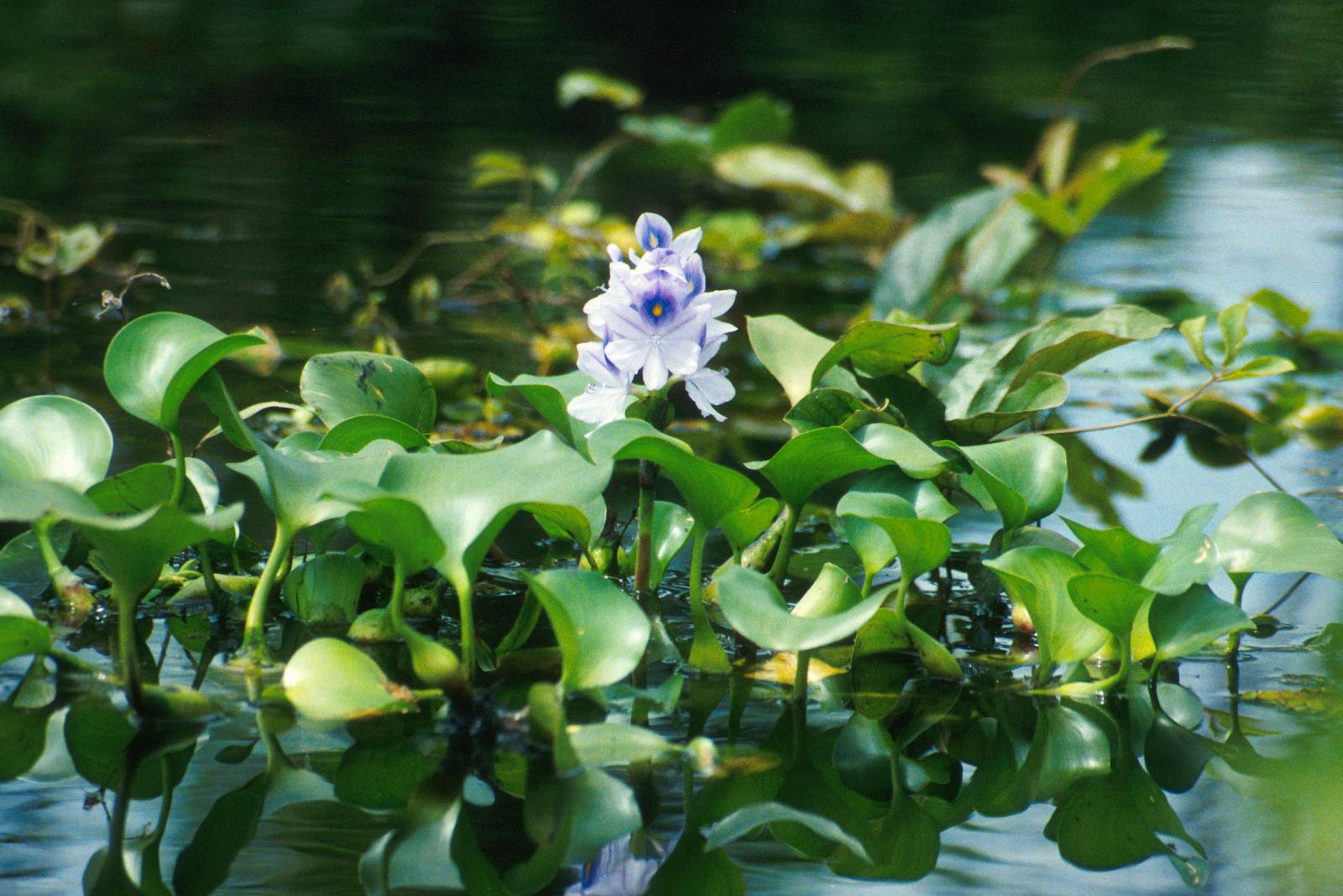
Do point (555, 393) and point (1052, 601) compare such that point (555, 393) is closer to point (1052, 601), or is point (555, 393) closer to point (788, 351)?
point (788, 351)

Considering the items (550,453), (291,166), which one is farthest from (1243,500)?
(291,166)

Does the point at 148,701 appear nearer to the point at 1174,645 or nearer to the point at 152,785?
the point at 152,785

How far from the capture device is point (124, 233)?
93.6 inches

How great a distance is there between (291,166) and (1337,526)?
2.47 m

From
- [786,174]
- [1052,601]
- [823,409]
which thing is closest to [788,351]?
[823,409]

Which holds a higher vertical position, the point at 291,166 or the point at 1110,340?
the point at 1110,340

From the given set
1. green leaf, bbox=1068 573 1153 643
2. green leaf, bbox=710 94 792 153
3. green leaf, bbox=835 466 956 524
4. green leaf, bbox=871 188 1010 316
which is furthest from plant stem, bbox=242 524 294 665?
green leaf, bbox=710 94 792 153

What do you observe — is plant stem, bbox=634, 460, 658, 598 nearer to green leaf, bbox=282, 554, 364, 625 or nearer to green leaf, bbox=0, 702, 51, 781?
green leaf, bbox=282, 554, 364, 625

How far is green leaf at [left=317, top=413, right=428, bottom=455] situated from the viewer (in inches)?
37.3

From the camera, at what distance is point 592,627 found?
76 centimetres

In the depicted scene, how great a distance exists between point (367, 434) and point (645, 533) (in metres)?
0.21

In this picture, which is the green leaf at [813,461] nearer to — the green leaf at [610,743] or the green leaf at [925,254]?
the green leaf at [610,743]

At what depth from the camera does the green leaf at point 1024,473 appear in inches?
36.1

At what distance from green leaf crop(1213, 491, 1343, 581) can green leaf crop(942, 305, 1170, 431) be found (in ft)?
0.64
